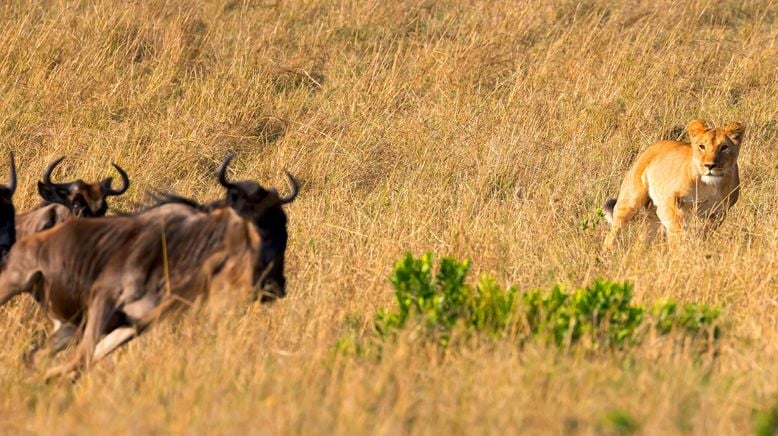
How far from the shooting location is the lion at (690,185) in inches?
387

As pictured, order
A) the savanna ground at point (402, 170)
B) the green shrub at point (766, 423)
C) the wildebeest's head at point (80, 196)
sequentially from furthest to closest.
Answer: the wildebeest's head at point (80, 196), the savanna ground at point (402, 170), the green shrub at point (766, 423)

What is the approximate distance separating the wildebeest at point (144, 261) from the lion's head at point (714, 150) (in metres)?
4.15

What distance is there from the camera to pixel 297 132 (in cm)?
1204

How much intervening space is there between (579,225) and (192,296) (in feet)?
13.4

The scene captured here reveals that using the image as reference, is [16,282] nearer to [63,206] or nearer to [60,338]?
[60,338]

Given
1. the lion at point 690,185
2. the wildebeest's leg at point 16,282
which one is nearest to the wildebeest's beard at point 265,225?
Result: the wildebeest's leg at point 16,282

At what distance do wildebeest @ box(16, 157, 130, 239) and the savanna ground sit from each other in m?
0.58

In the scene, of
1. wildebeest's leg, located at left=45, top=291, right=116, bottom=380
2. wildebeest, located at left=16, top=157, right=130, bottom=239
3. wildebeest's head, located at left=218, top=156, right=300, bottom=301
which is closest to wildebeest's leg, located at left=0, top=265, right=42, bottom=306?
wildebeest's leg, located at left=45, top=291, right=116, bottom=380

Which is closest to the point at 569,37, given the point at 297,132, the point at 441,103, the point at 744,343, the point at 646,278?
the point at 441,103

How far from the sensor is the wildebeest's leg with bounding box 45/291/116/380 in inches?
243

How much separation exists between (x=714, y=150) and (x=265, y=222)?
4.65m

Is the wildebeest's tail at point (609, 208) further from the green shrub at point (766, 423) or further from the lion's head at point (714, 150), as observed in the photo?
the green shrub at point (766, 423)

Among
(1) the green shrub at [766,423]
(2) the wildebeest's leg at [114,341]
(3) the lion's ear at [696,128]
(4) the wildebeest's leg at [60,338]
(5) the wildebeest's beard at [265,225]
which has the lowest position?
(4) the wildebeest's leg at [60,338]

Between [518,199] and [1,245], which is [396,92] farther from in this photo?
[1,245]
